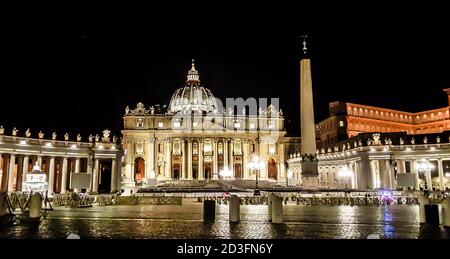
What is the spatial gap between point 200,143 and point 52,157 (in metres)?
43.3

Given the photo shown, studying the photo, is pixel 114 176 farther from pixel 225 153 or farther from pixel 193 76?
pixel 193 76

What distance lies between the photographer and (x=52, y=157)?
5984 centimetres

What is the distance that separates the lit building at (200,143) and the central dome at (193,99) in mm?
15573

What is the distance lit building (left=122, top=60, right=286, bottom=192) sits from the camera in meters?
96.8

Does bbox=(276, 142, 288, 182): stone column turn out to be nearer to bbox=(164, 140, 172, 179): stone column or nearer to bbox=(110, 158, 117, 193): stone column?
bbox=(164, 140, 172, 179): stone column

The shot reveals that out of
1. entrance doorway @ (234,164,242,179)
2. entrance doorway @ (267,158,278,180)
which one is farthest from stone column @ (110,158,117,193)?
entrance doorway @ (267,158,278,180)

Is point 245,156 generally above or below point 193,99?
below

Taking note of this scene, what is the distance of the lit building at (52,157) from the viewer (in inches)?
2089

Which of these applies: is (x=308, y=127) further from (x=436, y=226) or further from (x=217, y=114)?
(x=217, y=114)

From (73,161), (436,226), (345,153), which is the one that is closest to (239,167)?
(345,153)

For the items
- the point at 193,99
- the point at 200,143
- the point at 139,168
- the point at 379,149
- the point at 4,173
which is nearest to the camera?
the point at 4,173

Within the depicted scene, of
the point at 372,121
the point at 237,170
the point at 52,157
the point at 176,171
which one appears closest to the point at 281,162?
the point at 237,170

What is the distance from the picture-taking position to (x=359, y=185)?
A: 6712 cm

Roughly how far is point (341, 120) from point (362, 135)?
14846 mm
